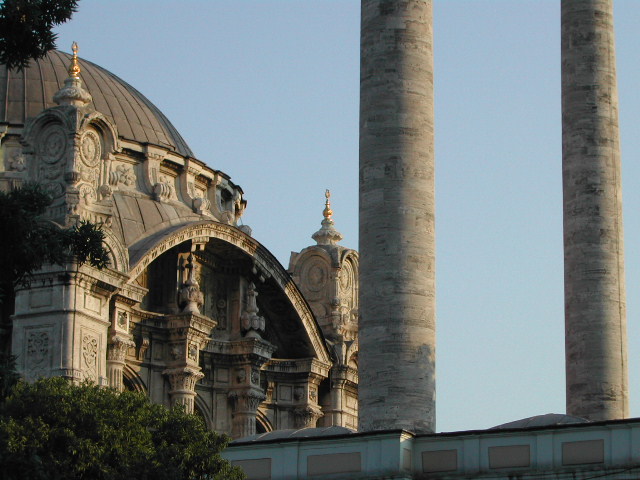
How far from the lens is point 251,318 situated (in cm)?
6028

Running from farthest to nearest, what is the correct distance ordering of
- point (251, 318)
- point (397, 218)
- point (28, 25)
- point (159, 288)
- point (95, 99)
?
1. point (95, 99)
2. point (251, 318)
3. point (159, 288)
4. point (397, 218)
5. point (28, 25)

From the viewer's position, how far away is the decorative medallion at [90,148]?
53375 mm

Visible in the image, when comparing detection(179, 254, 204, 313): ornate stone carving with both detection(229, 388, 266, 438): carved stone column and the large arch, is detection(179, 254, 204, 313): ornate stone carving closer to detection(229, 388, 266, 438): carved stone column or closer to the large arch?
the large arch

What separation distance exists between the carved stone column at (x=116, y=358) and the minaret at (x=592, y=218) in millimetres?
14409

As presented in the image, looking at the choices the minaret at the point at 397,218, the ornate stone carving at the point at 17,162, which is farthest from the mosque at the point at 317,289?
the ornate stone carving at the point at 17,162

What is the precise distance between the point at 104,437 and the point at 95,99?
29380mm

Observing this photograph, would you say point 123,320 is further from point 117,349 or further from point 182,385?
point 182,385

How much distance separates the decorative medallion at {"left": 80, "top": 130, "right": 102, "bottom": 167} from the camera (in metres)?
53.4

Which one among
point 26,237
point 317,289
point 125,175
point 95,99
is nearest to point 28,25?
point 26,237

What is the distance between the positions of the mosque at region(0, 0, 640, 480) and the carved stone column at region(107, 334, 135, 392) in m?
0.06

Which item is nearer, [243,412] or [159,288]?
[159,288]

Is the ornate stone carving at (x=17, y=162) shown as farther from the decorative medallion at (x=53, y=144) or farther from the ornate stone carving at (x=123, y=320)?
the ornate stone carving at (x=123, y=320)

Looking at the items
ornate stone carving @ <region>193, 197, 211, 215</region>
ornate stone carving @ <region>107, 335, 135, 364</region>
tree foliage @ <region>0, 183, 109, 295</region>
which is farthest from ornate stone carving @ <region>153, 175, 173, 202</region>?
tree foliage @ <region>0, 183, 109, 295</region>

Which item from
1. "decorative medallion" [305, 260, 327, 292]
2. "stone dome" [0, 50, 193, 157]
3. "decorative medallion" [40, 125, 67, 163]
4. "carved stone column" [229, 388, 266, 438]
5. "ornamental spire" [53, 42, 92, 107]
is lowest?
"carved stone column" [229, 388, 266, 438]
